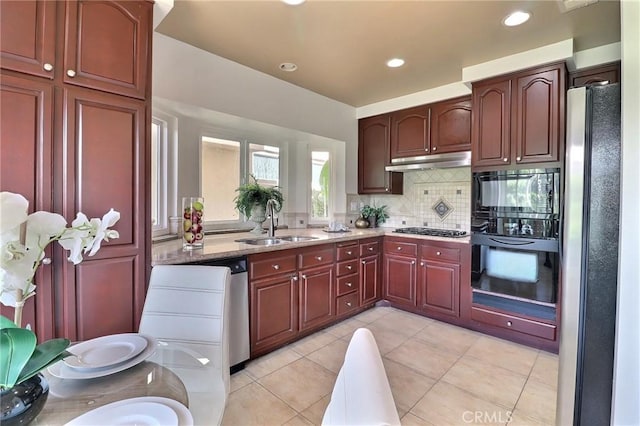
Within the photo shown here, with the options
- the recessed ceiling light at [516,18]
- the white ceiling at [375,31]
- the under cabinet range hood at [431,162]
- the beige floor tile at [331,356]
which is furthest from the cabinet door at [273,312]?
the recessed ceiling light at [516,18]

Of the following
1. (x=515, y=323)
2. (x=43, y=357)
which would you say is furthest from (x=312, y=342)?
(x=43, y=357)

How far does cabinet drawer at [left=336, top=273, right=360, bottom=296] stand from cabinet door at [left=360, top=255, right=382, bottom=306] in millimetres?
91

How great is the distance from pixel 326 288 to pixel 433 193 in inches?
73.1

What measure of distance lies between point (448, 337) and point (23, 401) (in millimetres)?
2882

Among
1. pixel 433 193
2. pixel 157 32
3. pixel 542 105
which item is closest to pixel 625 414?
pixel 542 105

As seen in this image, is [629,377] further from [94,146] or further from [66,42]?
[66,42]

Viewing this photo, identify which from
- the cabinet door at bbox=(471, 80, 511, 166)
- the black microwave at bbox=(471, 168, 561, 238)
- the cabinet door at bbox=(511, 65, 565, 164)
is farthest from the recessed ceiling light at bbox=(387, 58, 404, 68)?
the black microwave at bbox=(471, 168, 561, 238)

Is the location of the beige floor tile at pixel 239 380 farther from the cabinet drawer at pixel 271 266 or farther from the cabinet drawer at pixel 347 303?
the cabinet drawer at pixel 347 303

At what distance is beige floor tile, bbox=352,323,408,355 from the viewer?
258 centimetres

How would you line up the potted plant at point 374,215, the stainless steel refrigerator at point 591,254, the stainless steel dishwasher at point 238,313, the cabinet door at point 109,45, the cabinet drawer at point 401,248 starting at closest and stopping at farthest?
the stainless steel refrigerator at point 591,254 → the cabinet door at point 109,45 → the stainless steel dishwasher at point 238,313 → the cabinet drawer at point 401,248 → the potted plant at point 374,215

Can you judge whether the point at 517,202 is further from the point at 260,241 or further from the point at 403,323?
the point at 260,241

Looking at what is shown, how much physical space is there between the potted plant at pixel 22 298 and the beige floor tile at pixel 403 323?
8.73ft

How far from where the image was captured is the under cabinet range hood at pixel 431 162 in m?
3.18

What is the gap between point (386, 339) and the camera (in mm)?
2736
